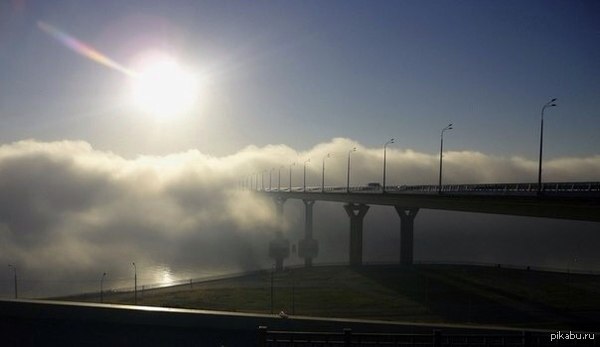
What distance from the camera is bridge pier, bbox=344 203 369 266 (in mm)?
90812

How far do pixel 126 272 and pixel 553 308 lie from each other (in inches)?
4536

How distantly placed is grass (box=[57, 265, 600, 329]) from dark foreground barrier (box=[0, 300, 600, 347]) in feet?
95.2

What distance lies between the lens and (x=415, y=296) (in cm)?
5516

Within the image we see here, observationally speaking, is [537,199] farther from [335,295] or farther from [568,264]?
[568,264]

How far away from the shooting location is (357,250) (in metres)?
91.6

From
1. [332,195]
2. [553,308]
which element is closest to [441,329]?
[553,308]

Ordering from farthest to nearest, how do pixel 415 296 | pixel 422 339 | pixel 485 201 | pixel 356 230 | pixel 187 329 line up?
pixel 356 230 < pixel 415 296 < pixel 485 201 < pixel 187 329 < pixel 422 339

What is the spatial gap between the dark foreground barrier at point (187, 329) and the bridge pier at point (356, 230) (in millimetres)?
75890

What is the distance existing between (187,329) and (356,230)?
82.1 meters

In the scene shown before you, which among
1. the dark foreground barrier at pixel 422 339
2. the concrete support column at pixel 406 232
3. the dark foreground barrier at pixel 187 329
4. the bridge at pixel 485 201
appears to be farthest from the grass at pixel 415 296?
the dark foreground barrier at pixel 187 329

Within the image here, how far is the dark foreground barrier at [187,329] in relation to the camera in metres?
14.1

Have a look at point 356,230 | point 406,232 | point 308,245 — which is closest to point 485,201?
point 406,232

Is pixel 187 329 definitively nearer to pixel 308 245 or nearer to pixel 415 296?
pixel 415 296

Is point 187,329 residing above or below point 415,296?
above
